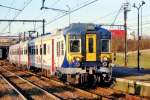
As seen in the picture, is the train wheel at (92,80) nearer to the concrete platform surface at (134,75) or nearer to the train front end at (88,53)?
the train front end at (88,53)

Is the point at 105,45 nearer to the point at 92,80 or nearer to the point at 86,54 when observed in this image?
the point at 86,54

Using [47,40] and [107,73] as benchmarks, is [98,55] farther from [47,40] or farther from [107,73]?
[47,40]

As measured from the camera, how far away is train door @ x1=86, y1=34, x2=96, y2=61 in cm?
2230

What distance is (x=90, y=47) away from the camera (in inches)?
A: 882

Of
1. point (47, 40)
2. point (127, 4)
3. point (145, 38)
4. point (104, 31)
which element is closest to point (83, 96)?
point (104, 31)

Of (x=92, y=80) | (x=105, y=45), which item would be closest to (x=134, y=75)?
(x=92, y=80)

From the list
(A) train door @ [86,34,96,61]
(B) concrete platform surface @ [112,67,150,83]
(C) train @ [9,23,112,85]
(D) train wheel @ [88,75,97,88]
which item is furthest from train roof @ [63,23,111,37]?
(B) concrete platform surface @ [112,67,150,83]

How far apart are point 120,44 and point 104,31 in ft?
251

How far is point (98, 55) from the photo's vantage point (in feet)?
73.5

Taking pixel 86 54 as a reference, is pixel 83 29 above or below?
above

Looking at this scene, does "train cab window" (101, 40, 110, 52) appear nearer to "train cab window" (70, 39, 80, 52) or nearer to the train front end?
the train front end

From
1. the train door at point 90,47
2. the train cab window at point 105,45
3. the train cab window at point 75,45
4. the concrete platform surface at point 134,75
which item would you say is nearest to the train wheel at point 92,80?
the train door at point 90,47

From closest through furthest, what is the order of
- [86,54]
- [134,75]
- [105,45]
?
1. [86,54]
2. [105,45]
3. [134,75]

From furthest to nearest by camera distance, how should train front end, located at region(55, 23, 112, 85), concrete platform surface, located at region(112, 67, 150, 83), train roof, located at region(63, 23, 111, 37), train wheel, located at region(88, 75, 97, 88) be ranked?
concrete platform surface, located at region(112, 67, 150, 83) → train wheel, located at region(88, 75, 97, 88) → train roof, located at region(63, 23, 111, 37) → train front end, located at region(55, 23, 112, 85)
